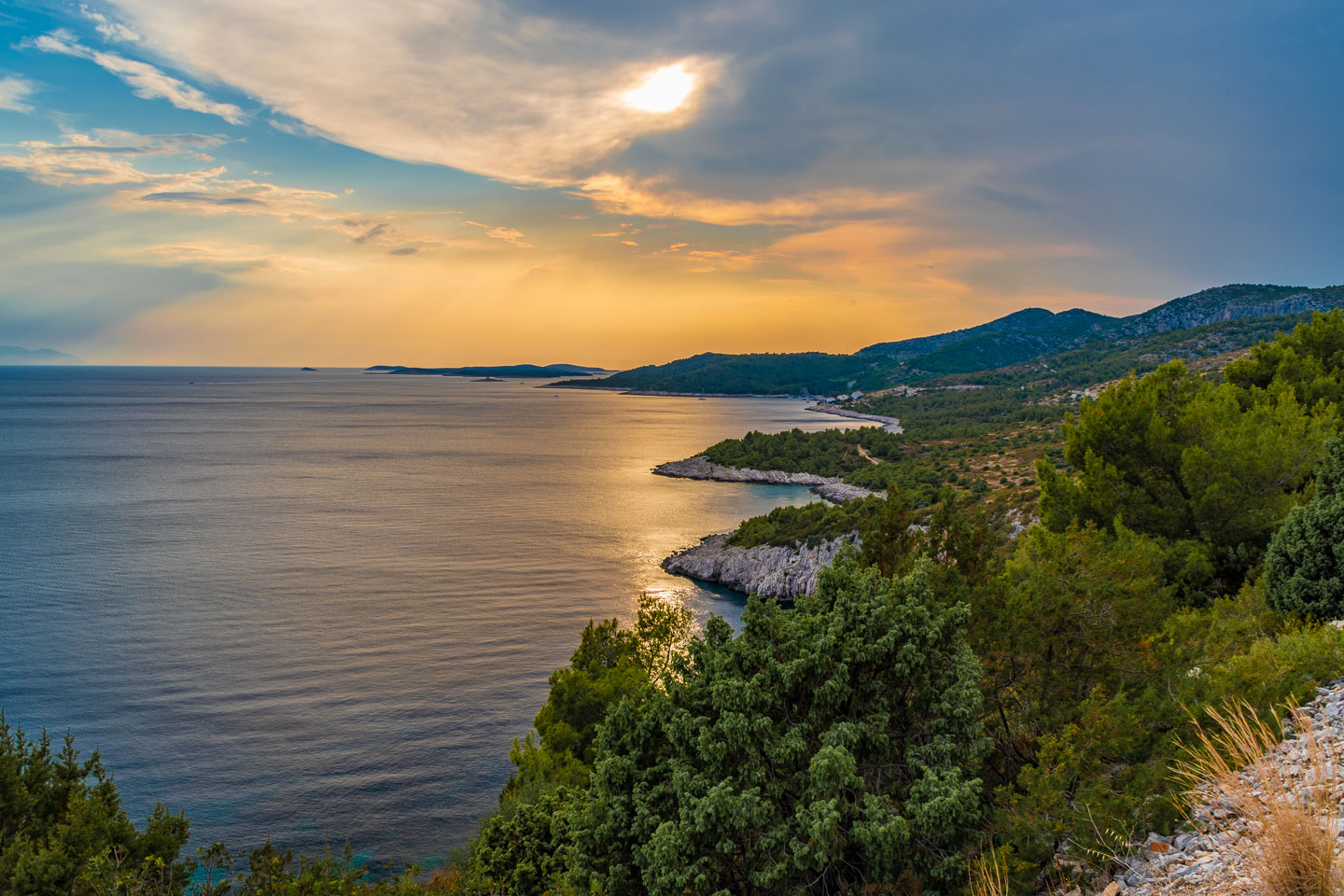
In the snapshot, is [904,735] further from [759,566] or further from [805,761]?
[759,566]

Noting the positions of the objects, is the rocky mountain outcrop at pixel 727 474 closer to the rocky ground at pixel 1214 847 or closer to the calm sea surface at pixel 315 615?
the calm sea surface at pixel 315 615

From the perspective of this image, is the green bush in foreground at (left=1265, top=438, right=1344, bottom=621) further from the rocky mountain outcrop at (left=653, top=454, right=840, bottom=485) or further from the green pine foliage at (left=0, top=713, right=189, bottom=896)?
the rocky mountain outcrop at (left=653, top=454, right=840, bottom=485)

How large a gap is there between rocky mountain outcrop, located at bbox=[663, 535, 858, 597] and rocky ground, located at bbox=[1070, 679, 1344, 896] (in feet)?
145

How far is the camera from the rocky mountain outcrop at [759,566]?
55400 mm

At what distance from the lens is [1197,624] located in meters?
13.8

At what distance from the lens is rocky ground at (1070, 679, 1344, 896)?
19.5 feet

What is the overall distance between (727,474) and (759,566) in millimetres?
54845

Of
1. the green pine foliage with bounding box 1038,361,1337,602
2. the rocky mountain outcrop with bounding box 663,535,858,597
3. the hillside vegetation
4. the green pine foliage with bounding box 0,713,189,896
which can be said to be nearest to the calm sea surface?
the rocky mountain outcrop with bounding box 663,535,858,597

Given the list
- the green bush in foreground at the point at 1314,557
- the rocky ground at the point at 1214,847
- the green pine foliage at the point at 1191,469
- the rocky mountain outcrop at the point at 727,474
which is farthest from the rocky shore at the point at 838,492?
the rocky ground at the point at 1214,847

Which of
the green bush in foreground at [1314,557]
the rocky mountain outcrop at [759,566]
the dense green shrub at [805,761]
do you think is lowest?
the rocky mountain outcrop at [759,566]

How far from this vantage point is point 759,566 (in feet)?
193

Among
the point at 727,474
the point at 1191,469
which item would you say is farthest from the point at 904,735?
the point at 727,474

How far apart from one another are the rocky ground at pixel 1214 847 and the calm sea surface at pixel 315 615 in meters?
24.2

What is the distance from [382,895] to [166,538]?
61564 mm
